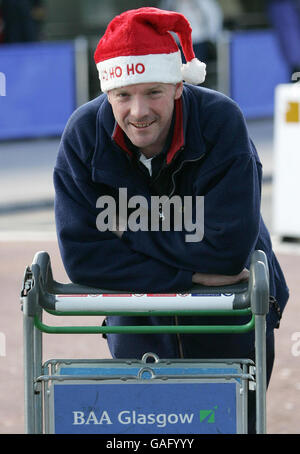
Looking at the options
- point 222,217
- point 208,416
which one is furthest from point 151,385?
point 222,217

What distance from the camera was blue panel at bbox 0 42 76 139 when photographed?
13.3 m

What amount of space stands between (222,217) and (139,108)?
0.39 meters

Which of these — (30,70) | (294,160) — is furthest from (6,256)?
(30,70)

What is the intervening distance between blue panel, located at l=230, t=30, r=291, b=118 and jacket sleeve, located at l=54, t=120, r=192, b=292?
38.4ft

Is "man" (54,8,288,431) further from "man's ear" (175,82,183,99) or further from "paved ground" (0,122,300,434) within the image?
"paved ground" (0,122,300,434)

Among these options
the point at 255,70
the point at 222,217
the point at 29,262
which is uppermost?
the point at 255,70

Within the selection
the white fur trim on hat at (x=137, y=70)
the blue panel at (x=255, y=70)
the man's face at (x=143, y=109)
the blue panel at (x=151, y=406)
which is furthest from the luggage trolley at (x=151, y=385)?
the blue panel at (x=255, y=70)

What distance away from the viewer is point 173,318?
3076 millimetres

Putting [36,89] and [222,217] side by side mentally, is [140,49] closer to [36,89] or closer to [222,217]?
[222,217]

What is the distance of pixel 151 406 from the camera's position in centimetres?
278

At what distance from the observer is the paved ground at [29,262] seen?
5410 mm

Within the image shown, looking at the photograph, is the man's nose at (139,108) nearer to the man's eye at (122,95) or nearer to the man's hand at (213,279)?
the man's eye at (122,95)

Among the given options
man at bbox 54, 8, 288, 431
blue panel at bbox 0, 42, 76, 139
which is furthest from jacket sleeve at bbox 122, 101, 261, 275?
blue panel at bbox 0, 42, 76, 139

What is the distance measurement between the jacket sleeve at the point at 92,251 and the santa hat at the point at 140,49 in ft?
0.92
